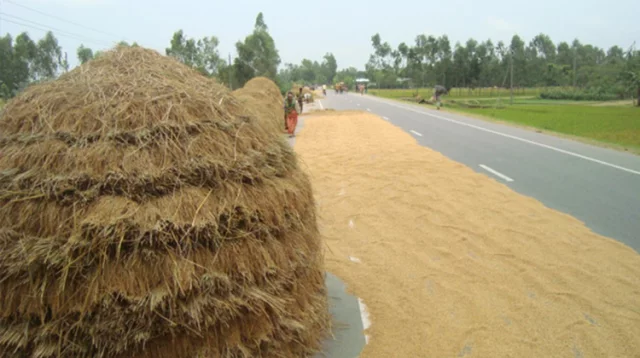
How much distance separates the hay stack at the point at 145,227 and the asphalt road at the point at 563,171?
4779 mm

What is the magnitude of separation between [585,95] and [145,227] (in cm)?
6251

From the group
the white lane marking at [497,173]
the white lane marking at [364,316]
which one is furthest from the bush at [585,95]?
the white lane marking at [364,316]

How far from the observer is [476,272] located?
5.09 meters

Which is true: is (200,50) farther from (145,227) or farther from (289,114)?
(145,227)

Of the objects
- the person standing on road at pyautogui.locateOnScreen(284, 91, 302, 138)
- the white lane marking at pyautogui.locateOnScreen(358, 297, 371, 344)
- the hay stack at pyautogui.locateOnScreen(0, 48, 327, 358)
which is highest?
the hay stack at pyautogui.locateOnScreen(0, 48, 327, 358)

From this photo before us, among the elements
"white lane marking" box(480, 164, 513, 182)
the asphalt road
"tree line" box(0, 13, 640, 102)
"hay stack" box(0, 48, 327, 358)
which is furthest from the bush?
"hay stack" box(0, 48, 327, 358)

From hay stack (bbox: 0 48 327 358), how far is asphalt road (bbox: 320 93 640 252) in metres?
4.78

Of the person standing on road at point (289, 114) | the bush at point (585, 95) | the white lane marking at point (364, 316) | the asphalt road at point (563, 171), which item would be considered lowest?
the bush at point (585, 95)

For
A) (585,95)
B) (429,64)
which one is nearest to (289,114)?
(585,95)

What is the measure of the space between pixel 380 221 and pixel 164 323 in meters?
4.67

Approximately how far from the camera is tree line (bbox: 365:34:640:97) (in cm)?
5509

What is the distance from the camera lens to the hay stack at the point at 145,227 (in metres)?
2.73

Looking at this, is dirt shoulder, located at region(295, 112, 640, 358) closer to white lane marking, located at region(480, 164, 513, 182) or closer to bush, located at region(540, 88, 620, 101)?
white lane marking, located at region(480, 164, 513, 182)

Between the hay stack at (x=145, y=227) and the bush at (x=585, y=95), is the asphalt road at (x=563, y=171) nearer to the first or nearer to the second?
the hay stack at (x=145, y=227)
